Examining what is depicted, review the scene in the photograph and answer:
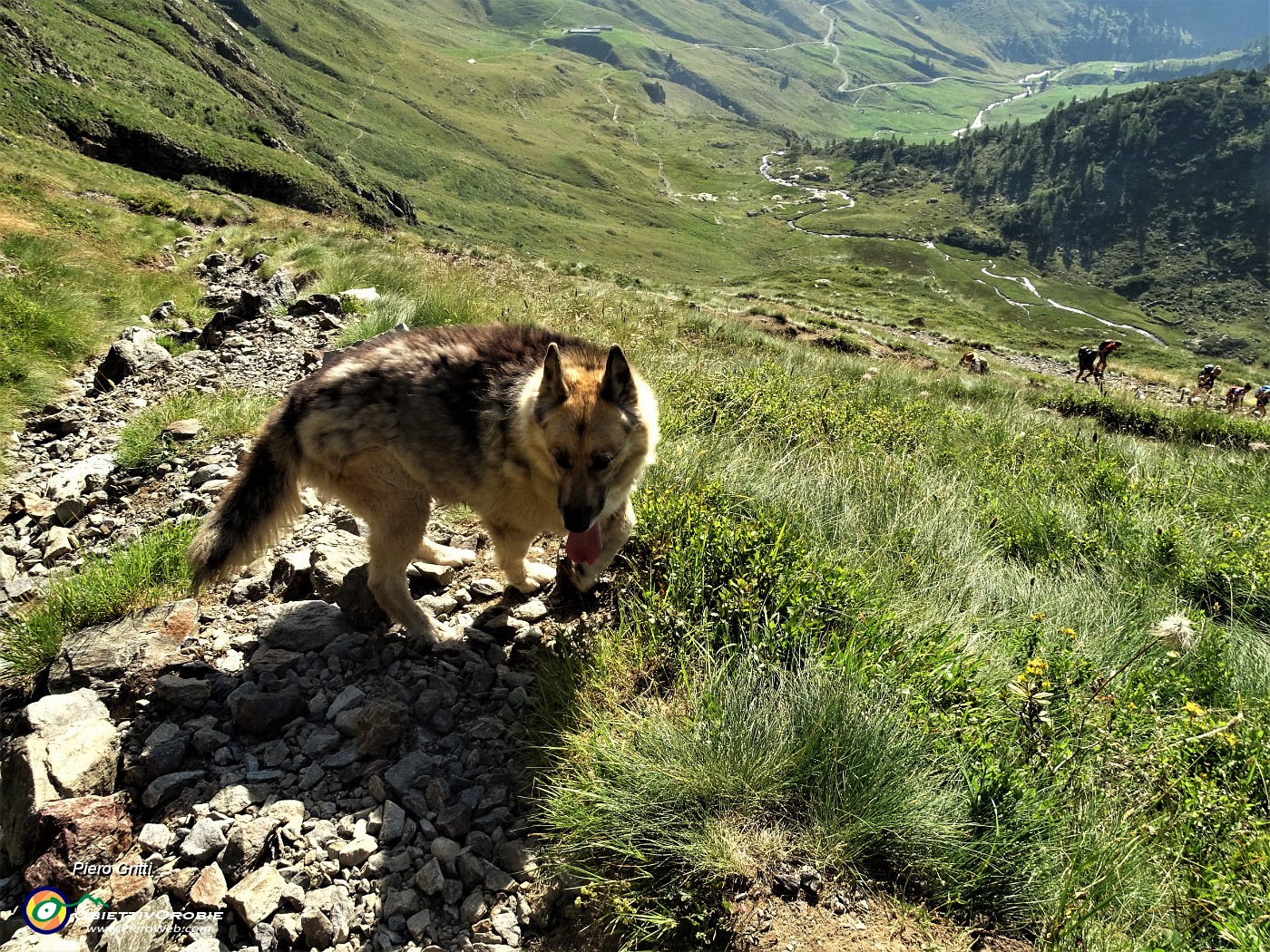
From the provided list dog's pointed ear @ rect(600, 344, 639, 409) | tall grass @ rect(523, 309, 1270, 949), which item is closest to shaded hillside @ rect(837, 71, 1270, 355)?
tall grass @ rect(523, 309, 1270, 949)

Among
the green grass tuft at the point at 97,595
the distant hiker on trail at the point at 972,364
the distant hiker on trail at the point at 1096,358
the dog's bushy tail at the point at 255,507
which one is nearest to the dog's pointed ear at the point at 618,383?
the dog's bushy tail at the point at 255,507

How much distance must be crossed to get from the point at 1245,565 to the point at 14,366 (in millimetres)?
13515

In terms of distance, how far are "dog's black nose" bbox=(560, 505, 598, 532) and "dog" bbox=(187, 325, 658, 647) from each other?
0.25 metres

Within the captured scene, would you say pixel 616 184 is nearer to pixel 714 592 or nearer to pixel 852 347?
pixel 852 347

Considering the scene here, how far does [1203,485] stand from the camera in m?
7.87

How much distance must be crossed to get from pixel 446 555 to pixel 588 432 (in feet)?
6.73

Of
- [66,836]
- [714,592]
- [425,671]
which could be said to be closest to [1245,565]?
[714,592]

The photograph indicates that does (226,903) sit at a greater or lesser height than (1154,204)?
lesser

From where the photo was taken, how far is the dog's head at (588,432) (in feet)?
12.8

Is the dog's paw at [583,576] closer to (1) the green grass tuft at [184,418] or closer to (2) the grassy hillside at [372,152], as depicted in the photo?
(1) the green grass tuft at [184,418]

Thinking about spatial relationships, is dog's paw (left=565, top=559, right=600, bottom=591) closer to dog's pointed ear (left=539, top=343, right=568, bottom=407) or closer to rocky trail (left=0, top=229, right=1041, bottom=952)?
rocky trail (left=0, top=229, right=1041, bottom=952)

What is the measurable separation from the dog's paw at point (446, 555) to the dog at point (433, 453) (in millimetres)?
736

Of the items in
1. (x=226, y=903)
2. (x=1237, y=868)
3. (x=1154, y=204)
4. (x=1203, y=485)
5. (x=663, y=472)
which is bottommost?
(x=226, y=903)

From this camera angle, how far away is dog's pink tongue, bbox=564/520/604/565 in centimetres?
402
